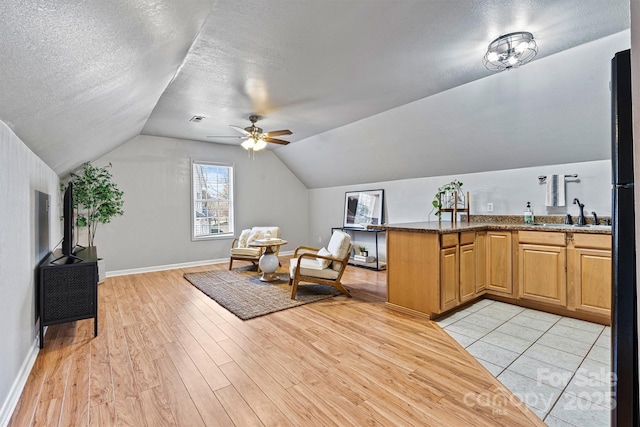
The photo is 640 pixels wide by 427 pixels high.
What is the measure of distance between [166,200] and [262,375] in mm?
4713

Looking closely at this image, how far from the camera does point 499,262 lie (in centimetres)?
362

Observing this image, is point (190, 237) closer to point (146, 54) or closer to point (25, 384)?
point (25, 384)

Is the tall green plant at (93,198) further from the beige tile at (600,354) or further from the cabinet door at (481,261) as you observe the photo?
the beige tile at (600,354)

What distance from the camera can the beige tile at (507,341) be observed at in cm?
253

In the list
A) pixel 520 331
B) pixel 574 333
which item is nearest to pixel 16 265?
pixel 520 331

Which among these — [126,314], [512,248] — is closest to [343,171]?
[512,248]

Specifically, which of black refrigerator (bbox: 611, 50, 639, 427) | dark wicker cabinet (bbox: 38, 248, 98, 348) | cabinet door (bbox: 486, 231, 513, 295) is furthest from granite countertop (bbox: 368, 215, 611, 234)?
dark wicker cabinet (bbox: 38, 248, 98, 348)

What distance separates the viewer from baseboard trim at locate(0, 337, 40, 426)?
170cm

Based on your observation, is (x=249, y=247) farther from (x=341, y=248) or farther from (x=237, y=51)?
(x=237, y=51)

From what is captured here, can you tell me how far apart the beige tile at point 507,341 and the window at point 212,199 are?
5.33 m

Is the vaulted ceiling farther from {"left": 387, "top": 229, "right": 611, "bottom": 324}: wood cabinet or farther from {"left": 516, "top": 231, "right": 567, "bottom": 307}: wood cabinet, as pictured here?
{"left": 516, "top": 231, "right": 567, "bottom": 307}: wood cabinet

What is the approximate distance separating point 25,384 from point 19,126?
5.69ft

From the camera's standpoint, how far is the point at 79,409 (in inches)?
71.2

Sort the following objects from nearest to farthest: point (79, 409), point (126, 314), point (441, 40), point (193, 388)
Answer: point (79, 409), point (193, 388), point (441, 40), point (126, 314)
